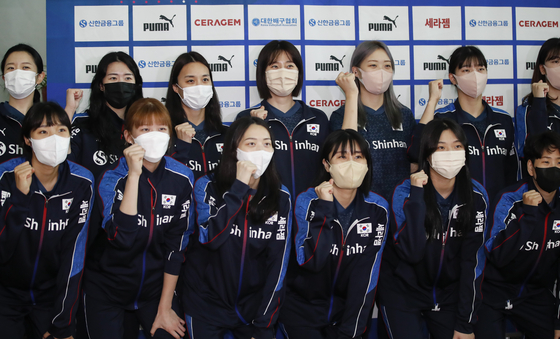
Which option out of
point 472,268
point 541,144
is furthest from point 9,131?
point 541,144

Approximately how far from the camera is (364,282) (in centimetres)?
254

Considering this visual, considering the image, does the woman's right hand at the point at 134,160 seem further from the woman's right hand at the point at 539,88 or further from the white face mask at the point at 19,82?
the woman's right hand at the point at 539,88

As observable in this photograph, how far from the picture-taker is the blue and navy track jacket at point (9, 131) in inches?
120

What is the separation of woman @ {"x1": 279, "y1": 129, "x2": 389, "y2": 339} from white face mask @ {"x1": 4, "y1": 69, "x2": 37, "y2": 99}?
207 centimetres

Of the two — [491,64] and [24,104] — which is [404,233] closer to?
[491,64]

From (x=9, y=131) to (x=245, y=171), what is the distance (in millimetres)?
1878

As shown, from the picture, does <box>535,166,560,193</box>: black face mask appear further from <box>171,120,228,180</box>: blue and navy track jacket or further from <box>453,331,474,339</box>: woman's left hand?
<box>171,120,228,180</box>: blue and navy track jacket

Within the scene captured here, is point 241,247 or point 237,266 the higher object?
point 241,247

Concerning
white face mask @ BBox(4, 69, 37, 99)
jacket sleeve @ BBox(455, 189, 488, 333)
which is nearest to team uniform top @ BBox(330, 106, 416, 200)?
jacket sleeve @ BBox(455, 189, 488, 333)

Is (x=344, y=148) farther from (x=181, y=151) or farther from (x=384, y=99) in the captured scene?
(x=181, y=151)

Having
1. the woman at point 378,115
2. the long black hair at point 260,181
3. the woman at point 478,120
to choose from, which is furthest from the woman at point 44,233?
the woman at point 478,120

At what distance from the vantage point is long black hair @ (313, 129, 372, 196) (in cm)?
258

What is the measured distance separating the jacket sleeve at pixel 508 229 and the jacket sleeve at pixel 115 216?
2.17 meters

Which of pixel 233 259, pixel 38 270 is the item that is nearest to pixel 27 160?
pixel 38 270
